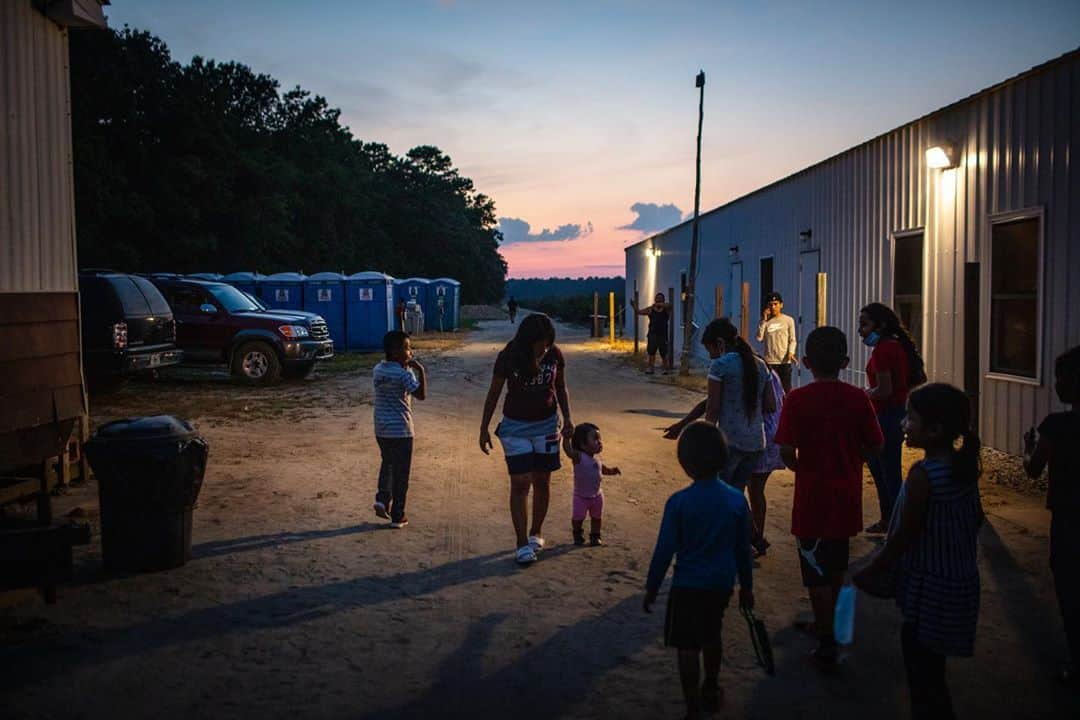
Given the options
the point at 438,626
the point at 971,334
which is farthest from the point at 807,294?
the point at 438,626

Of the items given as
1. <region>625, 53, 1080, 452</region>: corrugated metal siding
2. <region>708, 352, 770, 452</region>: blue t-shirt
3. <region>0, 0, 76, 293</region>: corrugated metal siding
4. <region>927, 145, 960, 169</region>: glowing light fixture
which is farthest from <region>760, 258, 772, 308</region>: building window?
<region>0, 0, 76, 293</region>: corrugated metal siding

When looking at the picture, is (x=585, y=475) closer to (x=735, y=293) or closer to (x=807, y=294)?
(x=807, y=294)

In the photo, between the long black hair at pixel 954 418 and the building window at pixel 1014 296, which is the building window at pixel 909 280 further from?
the long black hair at pixel 954 418

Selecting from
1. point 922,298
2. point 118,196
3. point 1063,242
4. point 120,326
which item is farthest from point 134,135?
point 1063,242

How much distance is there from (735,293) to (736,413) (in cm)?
1583

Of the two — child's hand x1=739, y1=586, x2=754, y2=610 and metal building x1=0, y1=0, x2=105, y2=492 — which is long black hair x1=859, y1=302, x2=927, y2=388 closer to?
child's hand x1=739, y1=586, x2=754, y2=610

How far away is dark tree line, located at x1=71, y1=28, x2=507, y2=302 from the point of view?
32.5 m

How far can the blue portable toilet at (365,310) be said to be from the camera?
93.2 ft

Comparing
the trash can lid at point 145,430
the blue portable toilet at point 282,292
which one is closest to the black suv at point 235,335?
the blue portable toilet at point 282,292

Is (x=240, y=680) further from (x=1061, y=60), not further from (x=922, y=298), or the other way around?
(x=922, y=298)

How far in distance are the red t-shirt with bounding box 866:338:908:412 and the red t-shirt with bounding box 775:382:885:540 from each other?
84.2 inches

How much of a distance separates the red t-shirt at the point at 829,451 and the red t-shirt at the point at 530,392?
196cm

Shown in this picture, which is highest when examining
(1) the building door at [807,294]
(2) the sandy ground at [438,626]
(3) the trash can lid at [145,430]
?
(1) the building door at [807,294]

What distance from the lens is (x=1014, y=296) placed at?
9594 mm
